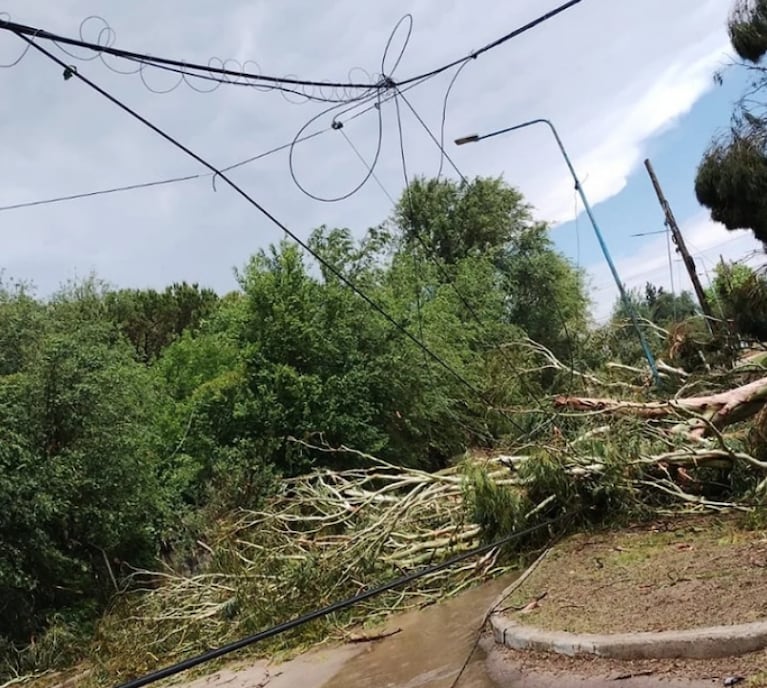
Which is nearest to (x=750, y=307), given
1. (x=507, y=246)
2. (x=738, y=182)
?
(x=738, y=182)

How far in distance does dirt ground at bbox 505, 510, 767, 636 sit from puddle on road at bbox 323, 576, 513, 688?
0.47 m

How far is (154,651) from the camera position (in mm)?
7461

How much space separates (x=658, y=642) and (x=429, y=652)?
201 cm

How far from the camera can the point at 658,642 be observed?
369 cm

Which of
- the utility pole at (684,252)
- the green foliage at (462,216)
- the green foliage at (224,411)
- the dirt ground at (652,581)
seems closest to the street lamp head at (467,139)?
the green foliage at (224,411)

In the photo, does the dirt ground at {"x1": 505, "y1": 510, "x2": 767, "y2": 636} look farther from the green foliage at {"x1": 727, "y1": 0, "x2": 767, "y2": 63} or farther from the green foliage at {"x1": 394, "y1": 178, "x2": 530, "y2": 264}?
the green foliage at {"x1": 394, "y1": 178, "x2": 530, "y2": 264}

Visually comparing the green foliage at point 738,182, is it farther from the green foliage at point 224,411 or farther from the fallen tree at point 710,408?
the fallen tree at point 710,408

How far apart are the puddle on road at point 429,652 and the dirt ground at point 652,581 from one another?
1.54 feet

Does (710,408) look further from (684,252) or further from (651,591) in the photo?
(684,252)

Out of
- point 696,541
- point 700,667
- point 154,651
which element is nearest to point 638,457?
point 696,541

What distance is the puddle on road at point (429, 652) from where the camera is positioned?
4.64 metres

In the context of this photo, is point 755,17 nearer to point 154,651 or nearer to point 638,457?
point 638,457

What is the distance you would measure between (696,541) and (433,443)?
33.2 feet

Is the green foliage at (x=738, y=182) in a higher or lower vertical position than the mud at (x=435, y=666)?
higher
